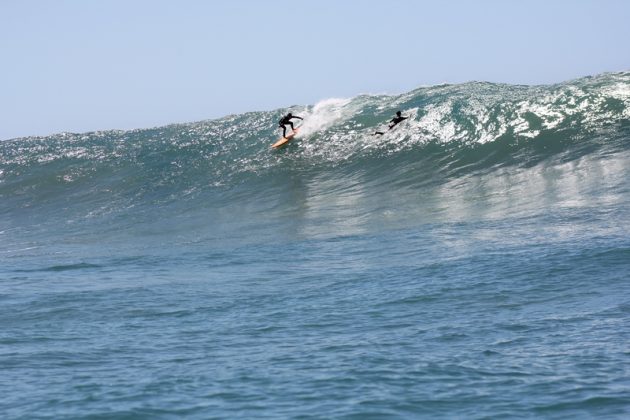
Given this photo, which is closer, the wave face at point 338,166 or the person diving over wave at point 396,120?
the wave face at point 338,166

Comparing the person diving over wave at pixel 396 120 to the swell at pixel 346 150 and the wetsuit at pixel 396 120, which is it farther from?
the swell at pixel 346 150

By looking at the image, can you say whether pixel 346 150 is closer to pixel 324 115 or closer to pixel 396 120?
pixel 396 120

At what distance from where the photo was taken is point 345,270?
43.7 feet

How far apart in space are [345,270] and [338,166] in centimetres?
1228

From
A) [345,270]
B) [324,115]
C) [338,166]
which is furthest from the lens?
[324,115]

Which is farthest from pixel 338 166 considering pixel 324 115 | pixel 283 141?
pixel 324 115

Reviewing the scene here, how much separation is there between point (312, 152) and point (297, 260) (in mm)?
12840

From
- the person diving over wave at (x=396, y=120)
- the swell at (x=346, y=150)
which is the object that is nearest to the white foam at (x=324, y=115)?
the swell at (x=346, y=150)

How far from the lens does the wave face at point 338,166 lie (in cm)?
1995

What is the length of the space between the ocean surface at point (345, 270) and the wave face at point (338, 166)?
0.12 m

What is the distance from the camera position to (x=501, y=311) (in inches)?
395

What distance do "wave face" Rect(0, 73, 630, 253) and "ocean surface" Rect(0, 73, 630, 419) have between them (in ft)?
0.38

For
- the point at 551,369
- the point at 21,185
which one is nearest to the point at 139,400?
the point at 551,369

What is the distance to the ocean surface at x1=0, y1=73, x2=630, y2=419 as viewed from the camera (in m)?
7.65
